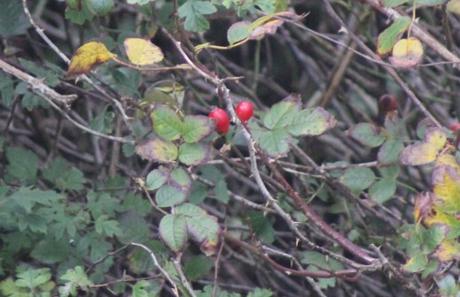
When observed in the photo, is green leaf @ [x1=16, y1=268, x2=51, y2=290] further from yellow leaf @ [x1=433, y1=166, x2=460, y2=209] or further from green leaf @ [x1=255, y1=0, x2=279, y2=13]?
yellow leaf @ [x1=433, y1=166, x2=460, y2=209]

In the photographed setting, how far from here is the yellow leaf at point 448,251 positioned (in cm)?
159

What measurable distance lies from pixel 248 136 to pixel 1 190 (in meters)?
0.61

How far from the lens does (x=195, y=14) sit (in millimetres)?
1826

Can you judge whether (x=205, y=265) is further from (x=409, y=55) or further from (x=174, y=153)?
(x=409, y=55)

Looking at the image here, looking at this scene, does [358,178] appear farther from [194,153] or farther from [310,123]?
[194,153]

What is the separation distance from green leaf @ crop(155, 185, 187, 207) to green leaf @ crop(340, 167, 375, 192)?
539 mm

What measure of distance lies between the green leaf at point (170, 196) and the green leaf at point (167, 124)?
9 cm

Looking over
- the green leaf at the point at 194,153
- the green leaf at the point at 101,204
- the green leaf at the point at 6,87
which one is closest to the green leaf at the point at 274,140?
the green leaf at the point at 194,153

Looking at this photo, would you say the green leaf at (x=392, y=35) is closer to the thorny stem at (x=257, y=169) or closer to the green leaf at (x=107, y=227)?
the thorny stem at (x=257, y=169)

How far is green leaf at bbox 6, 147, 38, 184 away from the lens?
2158mm

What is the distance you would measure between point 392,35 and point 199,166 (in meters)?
0.57

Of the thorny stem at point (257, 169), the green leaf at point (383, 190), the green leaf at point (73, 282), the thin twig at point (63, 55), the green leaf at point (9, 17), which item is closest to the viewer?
the thorny stem at point (257, 169)

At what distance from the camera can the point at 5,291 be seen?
6.00 feet

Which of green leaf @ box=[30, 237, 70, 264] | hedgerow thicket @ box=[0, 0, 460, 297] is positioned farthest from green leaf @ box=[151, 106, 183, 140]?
green leaf @ box=[30, 237, 70, 264]
